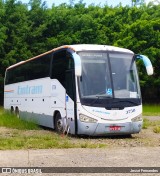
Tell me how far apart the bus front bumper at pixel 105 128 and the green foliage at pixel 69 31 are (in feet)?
72.0

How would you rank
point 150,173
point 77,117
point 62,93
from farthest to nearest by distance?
point 62,93 < point 77,117 < point 150,173

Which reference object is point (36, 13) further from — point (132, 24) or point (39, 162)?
point (39, 162)

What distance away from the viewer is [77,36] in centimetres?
3884

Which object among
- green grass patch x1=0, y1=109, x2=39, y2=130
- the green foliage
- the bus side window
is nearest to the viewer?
the bus side window

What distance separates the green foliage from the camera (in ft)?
120

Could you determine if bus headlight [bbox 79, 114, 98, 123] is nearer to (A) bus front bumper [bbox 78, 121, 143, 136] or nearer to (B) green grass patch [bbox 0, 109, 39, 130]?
(A) bus front bumper [bbox 78, 121, 143, 136]

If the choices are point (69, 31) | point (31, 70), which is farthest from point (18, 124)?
point (69, 31)

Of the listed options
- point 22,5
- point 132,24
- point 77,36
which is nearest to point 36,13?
point 22,5

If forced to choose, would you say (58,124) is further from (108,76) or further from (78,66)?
(78,66)

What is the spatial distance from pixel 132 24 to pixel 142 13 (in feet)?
13.6

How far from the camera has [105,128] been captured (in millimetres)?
13953

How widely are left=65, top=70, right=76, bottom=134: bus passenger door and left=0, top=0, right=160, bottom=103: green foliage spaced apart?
68.4 feet

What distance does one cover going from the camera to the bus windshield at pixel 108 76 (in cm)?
1405

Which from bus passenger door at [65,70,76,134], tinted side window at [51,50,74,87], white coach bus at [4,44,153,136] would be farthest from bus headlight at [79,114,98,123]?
tinted side window at [51,50,74,87]
